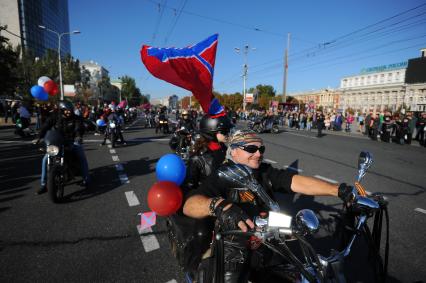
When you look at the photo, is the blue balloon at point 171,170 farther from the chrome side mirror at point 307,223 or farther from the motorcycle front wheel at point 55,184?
the motorcycle front wheel at point 55,184

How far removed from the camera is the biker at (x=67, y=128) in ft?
15.9

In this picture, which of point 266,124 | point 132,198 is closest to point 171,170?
point 132,198

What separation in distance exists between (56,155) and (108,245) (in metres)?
2.24

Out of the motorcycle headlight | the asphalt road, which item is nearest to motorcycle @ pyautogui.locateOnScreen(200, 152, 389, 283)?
the asphalt road

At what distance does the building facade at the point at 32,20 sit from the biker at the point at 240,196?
66848 mm

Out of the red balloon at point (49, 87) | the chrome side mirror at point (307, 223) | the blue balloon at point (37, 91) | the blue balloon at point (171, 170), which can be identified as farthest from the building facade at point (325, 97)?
the chrome side mirror at point (307, 223)

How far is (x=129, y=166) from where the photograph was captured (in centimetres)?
724

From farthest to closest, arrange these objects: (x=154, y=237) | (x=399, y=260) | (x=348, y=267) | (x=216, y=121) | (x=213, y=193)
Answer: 1. (x=216, y=121)
2. (x=154, y=237)
3. (x=399, y=260)
4. (x=348, y=267)
5. (x=213, y=193)

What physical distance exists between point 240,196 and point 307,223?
0.60 m

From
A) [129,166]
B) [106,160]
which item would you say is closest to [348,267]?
[129,166]

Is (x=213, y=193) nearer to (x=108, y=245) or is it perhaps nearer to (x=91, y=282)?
(x=91, y=282)

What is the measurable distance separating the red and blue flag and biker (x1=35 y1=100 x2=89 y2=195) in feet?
7.90

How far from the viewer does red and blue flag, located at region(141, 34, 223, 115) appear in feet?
11.7

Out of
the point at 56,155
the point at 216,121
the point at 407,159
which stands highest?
the point at 216,121
